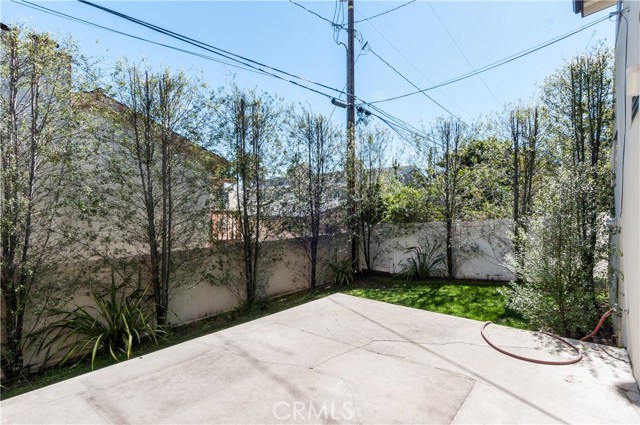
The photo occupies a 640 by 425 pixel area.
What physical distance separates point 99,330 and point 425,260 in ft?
21.9

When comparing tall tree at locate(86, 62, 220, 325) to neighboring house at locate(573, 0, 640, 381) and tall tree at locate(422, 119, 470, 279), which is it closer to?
neighboring house at locate(573, 0, 640, 381)

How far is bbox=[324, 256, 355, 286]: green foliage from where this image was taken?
787 cm

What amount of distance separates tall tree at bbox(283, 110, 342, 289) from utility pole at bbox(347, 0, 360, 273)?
1.32ft

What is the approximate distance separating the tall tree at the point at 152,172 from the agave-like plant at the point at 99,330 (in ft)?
1.47

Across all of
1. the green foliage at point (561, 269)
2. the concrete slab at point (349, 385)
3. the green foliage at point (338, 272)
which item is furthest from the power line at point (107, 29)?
the green foliage at point (561, 269)

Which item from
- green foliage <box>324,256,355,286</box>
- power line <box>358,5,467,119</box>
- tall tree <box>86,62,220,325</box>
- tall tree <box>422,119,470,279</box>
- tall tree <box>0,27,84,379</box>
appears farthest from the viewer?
power line <box>358,5,467,119</box>

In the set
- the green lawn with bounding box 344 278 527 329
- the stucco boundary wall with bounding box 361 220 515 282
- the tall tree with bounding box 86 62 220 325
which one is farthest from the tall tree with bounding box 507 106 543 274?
the tall tree with bounding box 86 62 220 325

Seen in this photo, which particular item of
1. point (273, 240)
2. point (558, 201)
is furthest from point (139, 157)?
point (558, 201)

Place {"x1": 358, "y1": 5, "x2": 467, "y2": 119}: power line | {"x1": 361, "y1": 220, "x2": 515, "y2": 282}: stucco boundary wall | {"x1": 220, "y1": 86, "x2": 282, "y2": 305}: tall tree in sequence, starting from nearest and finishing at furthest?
{"x1": 220, "y1": 86, "x2": 282, "y2": 305}: tall tree
{"x1": 361, "y1": 220, "x2": 515, "y2": 282}: stucco boundary wall
{"x1": 358, "y1": 5, "x2": 467, "y2": 119}: power line

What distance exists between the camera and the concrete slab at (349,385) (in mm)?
2316

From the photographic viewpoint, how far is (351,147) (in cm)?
783

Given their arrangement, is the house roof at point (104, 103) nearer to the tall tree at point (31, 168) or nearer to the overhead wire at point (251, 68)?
the tall tree at point (31, 168)

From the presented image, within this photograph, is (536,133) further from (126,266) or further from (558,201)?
(126,266)

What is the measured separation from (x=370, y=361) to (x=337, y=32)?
845cm
